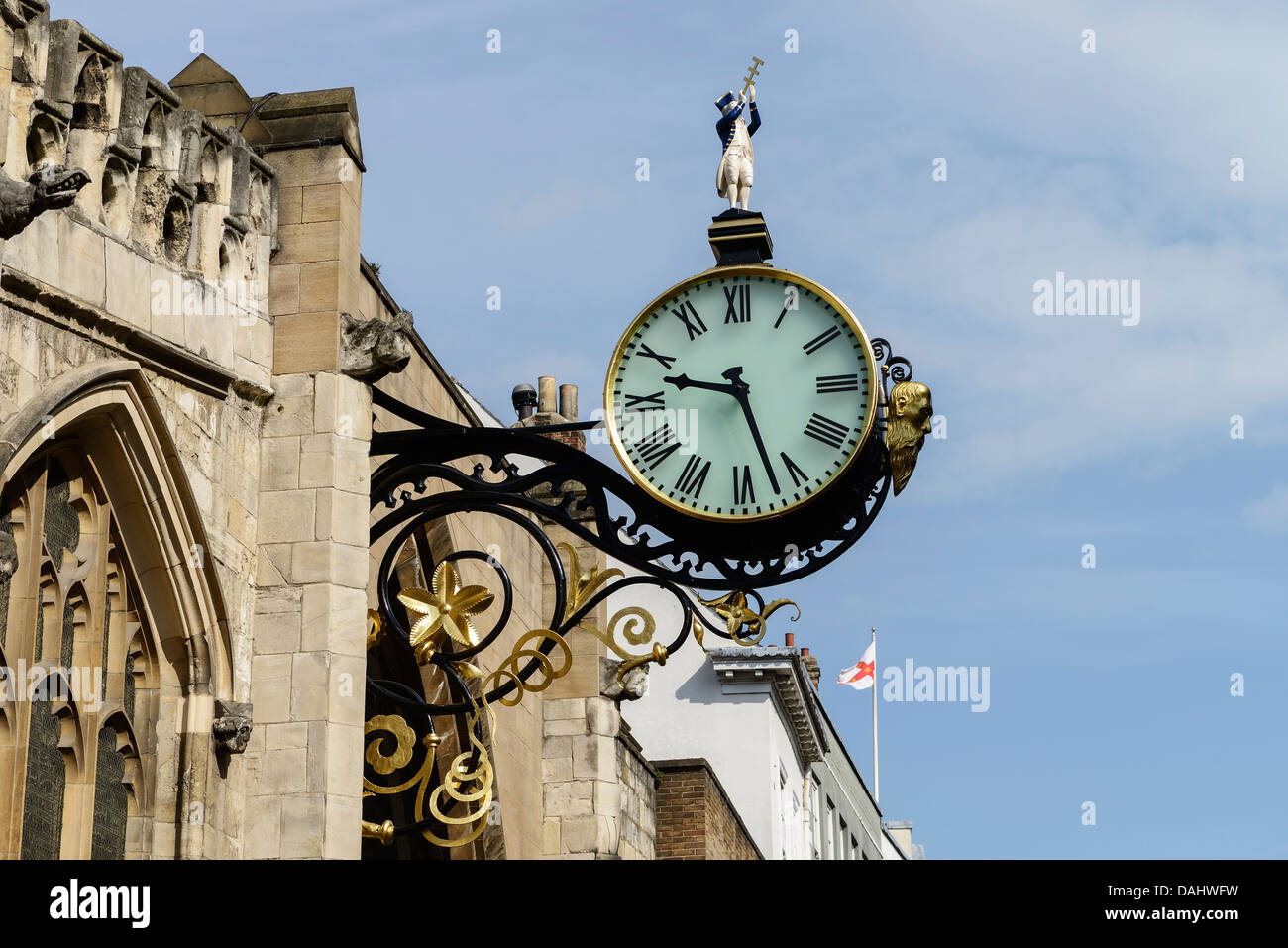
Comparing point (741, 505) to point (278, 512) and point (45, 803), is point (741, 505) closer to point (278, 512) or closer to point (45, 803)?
point (278, 512)

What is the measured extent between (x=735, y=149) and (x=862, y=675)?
33.1 m

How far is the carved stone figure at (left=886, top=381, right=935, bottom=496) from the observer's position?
11133 mm

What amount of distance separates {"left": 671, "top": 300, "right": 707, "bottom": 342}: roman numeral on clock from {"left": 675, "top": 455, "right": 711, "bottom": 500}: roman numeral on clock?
644 mm

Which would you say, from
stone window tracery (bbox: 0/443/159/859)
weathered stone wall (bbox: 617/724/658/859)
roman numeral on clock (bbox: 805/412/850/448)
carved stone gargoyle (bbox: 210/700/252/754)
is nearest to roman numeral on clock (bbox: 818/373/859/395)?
roman numeral on clock (bbox: 805/412/850/448)

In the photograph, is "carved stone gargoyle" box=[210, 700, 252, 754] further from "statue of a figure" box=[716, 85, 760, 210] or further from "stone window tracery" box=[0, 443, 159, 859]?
"statue of a figure" box=[716, 85, 760, 210]

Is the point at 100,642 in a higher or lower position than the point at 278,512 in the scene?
lower

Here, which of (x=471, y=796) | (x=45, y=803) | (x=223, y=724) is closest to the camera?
(x=45, y=803)

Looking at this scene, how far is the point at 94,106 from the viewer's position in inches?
427

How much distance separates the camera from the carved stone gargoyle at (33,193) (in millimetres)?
9398

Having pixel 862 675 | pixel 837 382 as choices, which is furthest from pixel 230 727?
pixel 862 675

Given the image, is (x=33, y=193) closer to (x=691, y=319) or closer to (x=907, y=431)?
(x=691, y=319)

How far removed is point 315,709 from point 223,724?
18.6 inches
